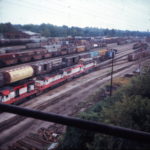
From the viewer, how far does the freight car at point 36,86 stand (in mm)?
17461

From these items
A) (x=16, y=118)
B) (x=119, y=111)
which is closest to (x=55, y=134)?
(x=16, y=118)

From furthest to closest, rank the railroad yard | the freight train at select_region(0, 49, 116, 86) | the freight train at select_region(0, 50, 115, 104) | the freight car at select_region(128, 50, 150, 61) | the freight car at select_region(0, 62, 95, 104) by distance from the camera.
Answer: the freight car at select_region(128, 50, 150, 61), the freight train at select_region(0, 49, 116, 86), the freight train at select_region(0, 50, 115, 104), the freight car at select_region(0, 62, 95, 104), the railroad yard

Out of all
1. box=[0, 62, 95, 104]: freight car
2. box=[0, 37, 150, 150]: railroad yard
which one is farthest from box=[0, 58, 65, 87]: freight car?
box=[0, 62, 95, 104]: freight car

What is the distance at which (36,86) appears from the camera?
2203cm

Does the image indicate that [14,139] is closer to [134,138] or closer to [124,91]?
[124,91]

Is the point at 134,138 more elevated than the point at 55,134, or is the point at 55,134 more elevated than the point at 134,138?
the point at 134,138

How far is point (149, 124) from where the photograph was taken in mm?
10203

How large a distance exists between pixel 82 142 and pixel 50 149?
102 inches

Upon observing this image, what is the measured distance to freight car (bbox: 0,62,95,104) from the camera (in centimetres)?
1746

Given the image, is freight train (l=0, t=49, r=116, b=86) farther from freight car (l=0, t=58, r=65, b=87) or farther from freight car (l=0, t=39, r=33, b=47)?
freight car (l=0, t=39, r=33, b=47)

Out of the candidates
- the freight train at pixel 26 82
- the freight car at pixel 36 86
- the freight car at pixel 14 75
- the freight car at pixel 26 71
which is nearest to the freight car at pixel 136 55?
the freight car at pixel 36 86

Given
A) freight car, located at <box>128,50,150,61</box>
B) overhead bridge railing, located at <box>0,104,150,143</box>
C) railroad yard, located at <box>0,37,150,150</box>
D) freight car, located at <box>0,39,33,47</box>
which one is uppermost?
freight car, located at <box>0,39,33,47</box>

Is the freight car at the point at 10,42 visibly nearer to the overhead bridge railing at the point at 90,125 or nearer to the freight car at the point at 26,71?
the freight car at the point at 26,71

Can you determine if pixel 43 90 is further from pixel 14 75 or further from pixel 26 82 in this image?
pixel 14 75
